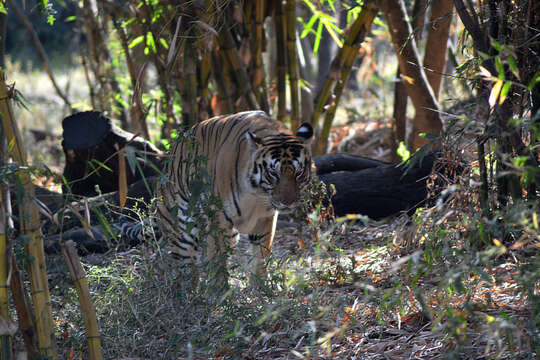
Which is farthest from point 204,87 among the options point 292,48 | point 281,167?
point 281,167

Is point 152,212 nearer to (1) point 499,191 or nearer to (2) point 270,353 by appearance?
(2) point 270,353

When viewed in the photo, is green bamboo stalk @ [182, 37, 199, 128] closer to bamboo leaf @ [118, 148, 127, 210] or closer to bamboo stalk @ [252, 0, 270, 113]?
bamboo stalk @ [252, 0, 270, 113]

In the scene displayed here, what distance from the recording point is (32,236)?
2094 millimetres

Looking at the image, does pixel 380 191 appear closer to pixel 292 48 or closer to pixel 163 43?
pixel 292 48

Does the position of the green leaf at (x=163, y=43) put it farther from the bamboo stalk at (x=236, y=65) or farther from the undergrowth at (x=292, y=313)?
the undergrowth at (x=292, y=313)

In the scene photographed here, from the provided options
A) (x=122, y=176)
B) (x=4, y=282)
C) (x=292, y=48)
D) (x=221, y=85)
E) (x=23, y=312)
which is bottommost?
(x=23, y=312)

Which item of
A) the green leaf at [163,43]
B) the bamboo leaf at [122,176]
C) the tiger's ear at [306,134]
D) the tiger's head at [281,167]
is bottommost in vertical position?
the tiger's head at [281,167]

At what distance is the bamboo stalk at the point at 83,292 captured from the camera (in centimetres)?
213

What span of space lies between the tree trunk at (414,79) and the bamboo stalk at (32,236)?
10.9 feet

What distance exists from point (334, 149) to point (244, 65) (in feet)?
7.35

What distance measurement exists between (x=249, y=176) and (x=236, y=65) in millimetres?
1626

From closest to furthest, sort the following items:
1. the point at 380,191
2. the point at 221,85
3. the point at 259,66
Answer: the point at 380,191, the point at 221,85, the point at 259,66

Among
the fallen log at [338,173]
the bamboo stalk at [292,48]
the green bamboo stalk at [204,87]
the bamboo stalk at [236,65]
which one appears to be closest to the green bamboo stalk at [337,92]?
the bamboo stalk at [292,48]

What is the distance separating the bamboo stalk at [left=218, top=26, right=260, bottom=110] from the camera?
4637 millimetres
